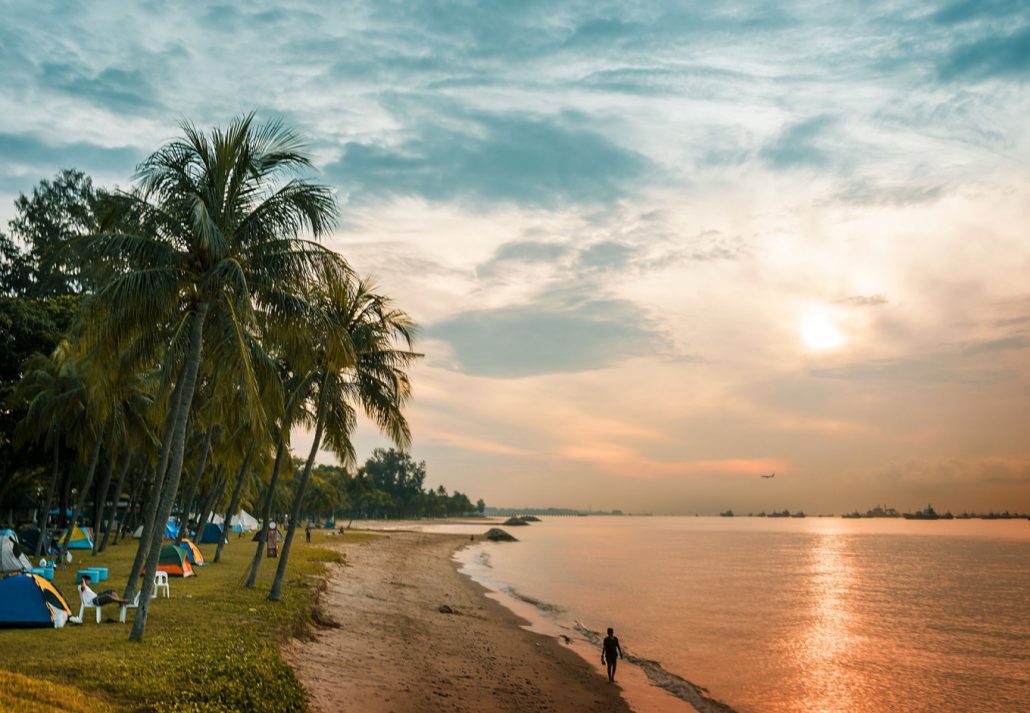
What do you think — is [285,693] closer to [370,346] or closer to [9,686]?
[9,686]

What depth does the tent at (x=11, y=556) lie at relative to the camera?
26250 millimetres

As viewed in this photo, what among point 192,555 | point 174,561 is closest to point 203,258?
point 174,561

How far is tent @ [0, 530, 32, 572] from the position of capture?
26250 mm

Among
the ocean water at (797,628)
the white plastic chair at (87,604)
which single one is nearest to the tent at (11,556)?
the white plastic chair at (87,604)

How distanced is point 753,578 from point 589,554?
28.5m

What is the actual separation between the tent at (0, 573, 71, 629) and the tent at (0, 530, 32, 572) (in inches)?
547

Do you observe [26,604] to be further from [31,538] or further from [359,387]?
[31,538]

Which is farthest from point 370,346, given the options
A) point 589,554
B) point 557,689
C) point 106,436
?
point 589,554

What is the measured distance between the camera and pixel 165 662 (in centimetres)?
1181

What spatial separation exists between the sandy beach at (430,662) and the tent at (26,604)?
4.93 metres

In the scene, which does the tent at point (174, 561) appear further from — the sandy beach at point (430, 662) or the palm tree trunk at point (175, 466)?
the palm tree trunk at point (175, 466)

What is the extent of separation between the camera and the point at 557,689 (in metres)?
17.4

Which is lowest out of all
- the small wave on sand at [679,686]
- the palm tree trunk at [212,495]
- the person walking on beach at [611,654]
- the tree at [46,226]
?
the small wave on sand at [679,686]

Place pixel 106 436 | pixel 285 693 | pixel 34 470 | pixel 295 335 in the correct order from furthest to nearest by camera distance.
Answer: pixel 34 470
pixel 106 436
pixel 295 335
pixel 285 693
